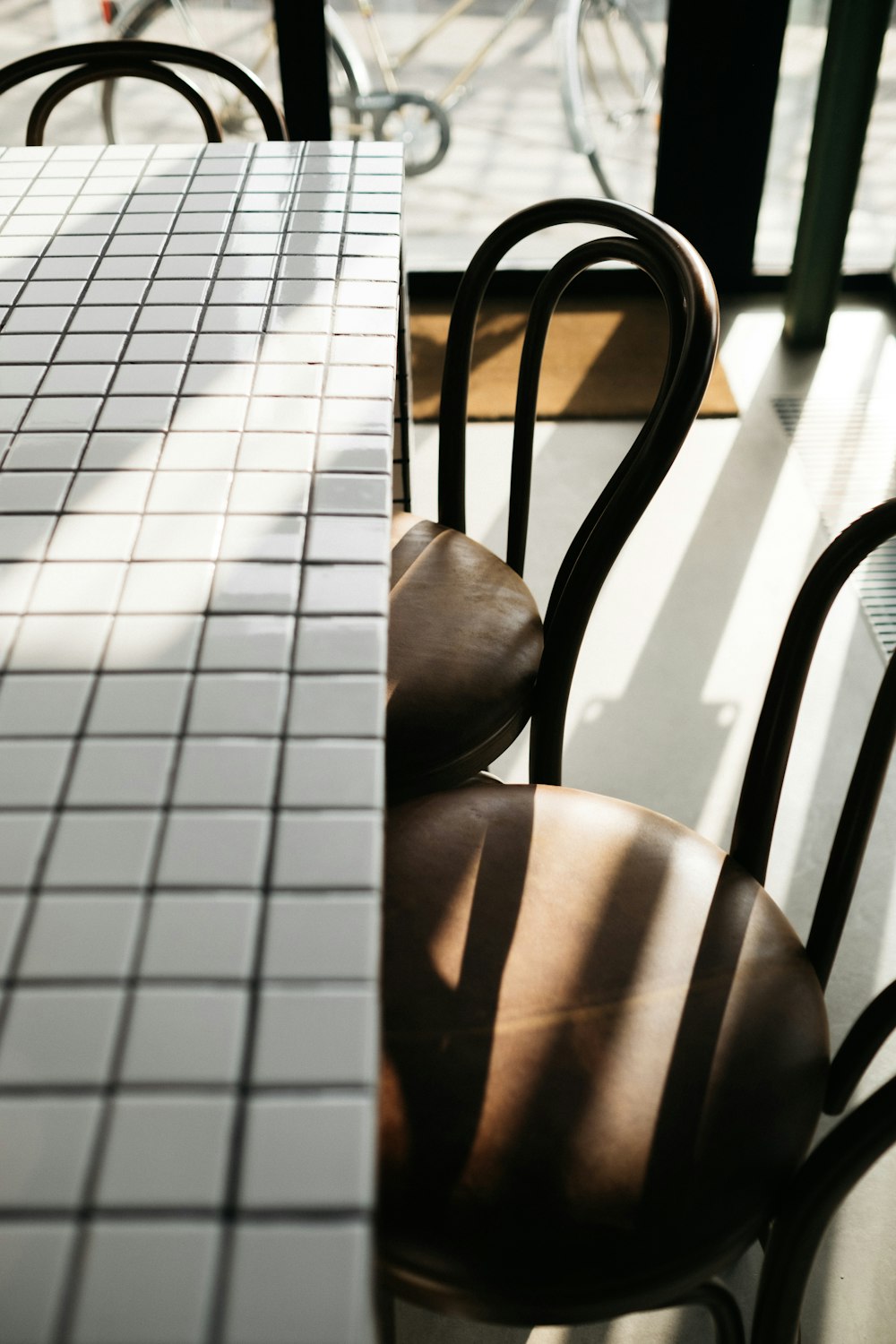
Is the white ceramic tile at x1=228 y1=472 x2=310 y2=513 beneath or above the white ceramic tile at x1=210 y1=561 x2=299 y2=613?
above

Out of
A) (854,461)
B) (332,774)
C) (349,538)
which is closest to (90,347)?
(349,538)

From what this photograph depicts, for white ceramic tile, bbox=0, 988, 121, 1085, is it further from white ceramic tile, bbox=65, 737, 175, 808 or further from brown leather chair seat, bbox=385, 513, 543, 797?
brown leather chair seat, bbox=385, 513, 543, 797

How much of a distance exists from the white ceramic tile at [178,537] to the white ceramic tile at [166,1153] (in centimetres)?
43

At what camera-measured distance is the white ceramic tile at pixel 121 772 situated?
0.68 metres

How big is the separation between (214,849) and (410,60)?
9.80ft

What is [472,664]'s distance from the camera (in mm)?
1200

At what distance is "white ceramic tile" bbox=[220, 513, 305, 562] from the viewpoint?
0.85 m

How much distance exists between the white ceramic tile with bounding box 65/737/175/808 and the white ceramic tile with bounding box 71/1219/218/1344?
25 cm

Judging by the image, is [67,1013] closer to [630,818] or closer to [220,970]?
[220,970]

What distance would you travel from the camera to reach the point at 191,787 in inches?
26.7

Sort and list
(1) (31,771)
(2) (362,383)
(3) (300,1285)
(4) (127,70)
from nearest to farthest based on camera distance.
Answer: (3) (300,1285)
(1) (31,771)
(2) (362,383)
(4) (127,70)

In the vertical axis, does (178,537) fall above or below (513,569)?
above

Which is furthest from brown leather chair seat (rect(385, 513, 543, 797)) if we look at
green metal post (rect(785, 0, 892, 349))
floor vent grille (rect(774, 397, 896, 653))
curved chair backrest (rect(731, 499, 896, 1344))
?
green metal post (rect(785, 0, 892, 349))

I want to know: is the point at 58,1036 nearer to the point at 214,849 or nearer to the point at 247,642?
the point at 214,849
